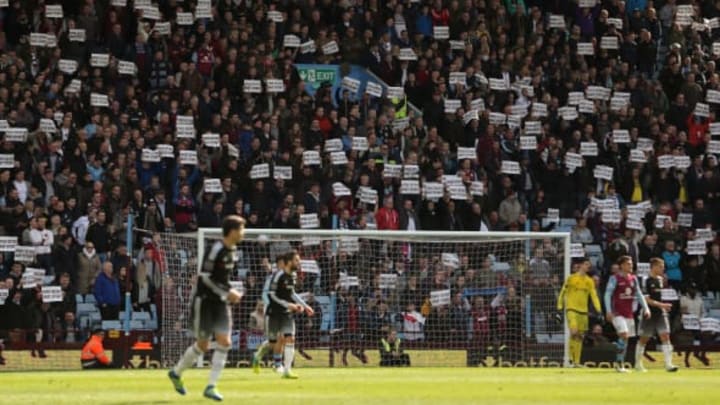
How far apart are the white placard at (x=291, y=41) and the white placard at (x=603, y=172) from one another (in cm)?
768

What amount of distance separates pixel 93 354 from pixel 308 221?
6.29 metres

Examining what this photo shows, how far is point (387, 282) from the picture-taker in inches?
1437

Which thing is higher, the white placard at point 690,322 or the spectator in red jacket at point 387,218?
the spectator in red jacket at point 387,218

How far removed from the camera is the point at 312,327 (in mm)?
35781

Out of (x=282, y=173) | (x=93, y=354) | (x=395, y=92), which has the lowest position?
(x=93, y=354)

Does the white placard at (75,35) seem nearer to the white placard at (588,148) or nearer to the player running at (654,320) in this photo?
the white placard at (588,148)

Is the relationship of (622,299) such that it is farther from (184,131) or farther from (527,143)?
(184,131)

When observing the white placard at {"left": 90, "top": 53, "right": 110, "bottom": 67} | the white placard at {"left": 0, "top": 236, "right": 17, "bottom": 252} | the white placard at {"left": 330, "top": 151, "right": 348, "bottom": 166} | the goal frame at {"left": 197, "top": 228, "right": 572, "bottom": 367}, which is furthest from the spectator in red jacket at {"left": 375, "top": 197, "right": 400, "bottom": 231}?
the white placard at {"left": 0, "top": 236, "right": 17, "bottom": 252}

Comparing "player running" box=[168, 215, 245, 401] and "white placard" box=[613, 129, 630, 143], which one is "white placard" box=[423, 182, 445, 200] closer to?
"white placard" box=[613, 129, 630, 143]

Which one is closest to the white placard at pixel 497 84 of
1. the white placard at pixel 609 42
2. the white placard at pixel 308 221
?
the white placard at pixel 609 42

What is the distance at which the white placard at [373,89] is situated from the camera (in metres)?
42.1

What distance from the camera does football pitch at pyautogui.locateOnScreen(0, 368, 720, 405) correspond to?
22.0 metres

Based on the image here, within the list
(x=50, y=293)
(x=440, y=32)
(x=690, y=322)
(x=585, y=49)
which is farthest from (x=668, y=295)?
(x=50, y=293)

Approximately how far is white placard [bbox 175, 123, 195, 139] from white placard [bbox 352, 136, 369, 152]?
12.5 feet
